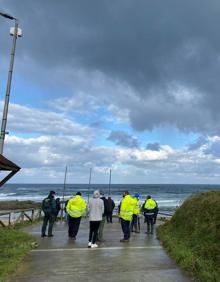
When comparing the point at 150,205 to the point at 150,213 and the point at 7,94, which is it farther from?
the point at 7,94

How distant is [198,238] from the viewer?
28.7ft

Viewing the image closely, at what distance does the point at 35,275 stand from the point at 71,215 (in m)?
5.24

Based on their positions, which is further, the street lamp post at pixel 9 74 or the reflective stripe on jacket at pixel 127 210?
the reflective stripe on jacket at pixel 127 210

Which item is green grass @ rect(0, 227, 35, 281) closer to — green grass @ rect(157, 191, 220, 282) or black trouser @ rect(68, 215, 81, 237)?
black trouser @ rect(68, 215, 81, 237)

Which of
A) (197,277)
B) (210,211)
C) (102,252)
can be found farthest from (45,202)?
(197,277)

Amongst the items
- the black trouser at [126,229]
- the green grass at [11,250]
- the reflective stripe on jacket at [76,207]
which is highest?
the reflective stripe on jacket at [76,207]

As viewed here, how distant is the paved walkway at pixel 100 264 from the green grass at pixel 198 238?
285 millimetres

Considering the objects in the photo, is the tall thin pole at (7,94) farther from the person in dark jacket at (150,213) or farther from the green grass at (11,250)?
the person in dark jacket at (150,213)

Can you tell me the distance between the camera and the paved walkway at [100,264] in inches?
251

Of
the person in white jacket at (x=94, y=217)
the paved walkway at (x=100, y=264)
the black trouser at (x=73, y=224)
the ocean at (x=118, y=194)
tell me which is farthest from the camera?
the ocean at (x=118, y=194)

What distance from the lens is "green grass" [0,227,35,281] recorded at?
22.9 ft

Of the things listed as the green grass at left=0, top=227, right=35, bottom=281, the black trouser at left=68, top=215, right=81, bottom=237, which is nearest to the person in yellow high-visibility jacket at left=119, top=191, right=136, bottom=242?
the black trouser at left=68, top=215, right=81, bottom=237

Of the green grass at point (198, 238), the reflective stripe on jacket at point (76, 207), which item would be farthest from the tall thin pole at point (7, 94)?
the green grass at point (198, 238)

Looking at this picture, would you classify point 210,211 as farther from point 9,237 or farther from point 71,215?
point 9,237
